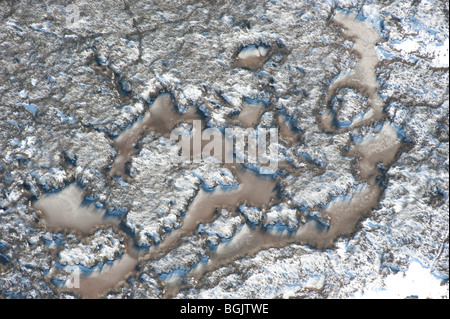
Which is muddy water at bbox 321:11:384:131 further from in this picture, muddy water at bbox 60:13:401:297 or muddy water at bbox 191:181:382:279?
muddy water at bbox 191:181:382:279

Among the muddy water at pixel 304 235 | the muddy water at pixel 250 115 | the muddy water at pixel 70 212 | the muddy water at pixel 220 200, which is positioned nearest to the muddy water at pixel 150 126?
the muddy water at pixel 70 212

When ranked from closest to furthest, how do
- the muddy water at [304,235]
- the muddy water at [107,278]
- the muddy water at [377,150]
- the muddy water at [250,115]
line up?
1. the muddy water at [107,278]
2. the muddy water at [304,235]
3. the muddy water at [377,150]
4. the muddy water at [250,115]

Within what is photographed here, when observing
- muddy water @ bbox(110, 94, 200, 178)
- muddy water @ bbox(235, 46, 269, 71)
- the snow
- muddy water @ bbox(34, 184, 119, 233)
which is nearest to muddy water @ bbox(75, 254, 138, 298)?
muddy water @ bbox(34, 184, 119, 233)

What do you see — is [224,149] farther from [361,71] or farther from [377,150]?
[361,71]

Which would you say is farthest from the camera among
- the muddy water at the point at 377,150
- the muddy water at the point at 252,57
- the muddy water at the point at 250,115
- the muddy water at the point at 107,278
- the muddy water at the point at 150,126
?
the muddy water at the point at 252,57

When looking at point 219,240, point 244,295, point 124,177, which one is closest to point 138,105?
point 124,177

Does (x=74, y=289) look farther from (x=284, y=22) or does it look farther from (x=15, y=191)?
(x=284, y=22)

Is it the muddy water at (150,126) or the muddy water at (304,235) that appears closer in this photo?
the muddy water at (304,235)

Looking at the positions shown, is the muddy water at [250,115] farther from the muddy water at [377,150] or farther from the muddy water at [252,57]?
the muddy water at [377,150]
